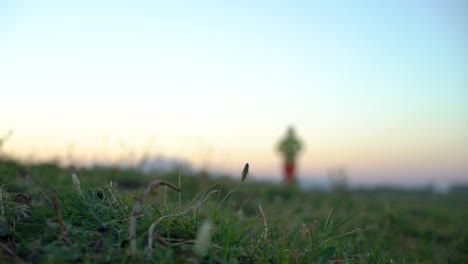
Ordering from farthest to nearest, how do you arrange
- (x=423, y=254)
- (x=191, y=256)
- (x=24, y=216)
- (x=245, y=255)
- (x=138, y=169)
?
(x=138, y=169), (x=423, y=254), (x=24, y=216), (x=245, y=255), (x=191, y=256)

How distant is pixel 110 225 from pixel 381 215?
5.06 m

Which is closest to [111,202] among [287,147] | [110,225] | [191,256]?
[110,225]

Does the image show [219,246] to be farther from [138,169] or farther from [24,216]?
[138,169]

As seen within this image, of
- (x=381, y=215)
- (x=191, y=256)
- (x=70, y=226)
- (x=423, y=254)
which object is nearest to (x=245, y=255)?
(x=191, y=256)

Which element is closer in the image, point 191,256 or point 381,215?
point 191,256

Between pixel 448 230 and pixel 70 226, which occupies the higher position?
pixel 70 226

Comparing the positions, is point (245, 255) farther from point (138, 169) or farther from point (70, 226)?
point (138, 169)

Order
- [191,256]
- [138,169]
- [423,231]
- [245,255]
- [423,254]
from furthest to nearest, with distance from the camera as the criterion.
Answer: [138,169]
[423,231]
[423,254]
[245,255]
[191,256]

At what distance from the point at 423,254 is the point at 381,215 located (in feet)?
5.35

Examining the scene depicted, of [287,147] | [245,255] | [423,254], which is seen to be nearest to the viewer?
[245,255]

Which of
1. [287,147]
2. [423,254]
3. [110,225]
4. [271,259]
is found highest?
[287,147]

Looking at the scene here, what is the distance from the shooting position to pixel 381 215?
246 inches

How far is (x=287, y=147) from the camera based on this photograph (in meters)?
17.1

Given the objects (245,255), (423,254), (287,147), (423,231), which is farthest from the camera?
(287,147)
